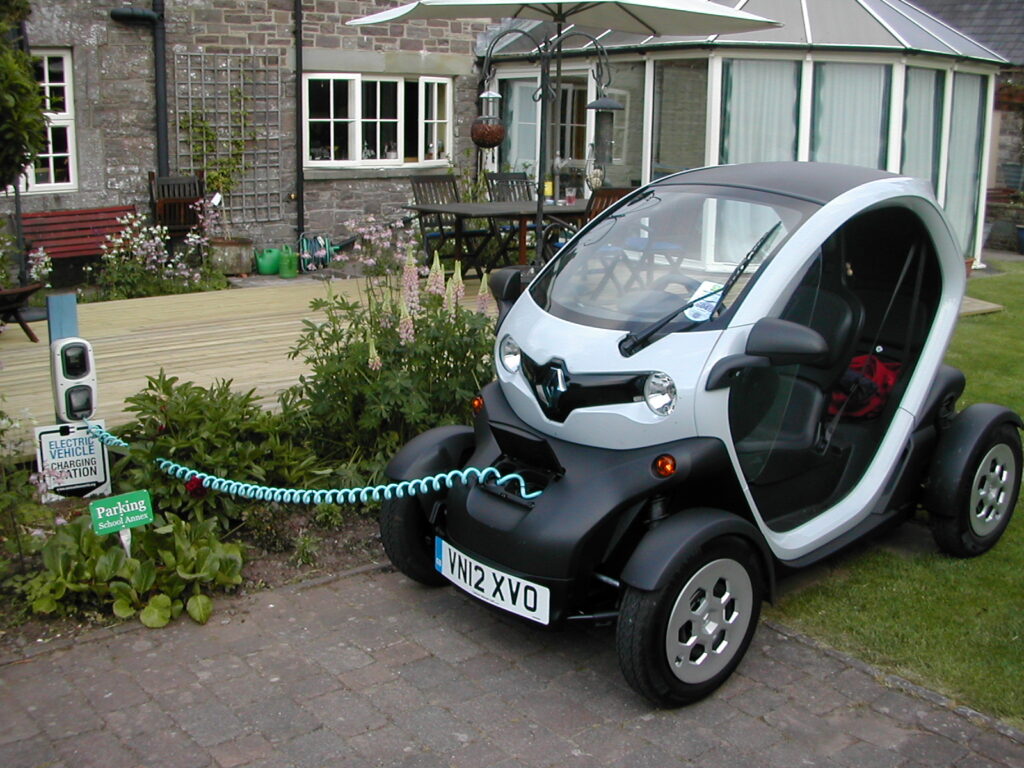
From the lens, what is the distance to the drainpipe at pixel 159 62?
1208cm

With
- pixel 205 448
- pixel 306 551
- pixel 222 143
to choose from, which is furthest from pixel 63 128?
pixel 306 551

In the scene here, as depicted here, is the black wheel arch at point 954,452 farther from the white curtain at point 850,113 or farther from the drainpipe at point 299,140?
the drainpipe at point 299,140

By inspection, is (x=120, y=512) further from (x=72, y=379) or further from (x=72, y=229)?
(x=72, y=229)

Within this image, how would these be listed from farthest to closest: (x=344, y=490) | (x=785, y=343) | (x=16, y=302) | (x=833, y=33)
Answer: (x=833, y=33) < (x=16, y=302) < (x=344, y=490) < (x=785, y=343)

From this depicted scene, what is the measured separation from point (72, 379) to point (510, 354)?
2.07 m

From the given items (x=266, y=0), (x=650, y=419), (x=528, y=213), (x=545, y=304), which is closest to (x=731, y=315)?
(x=650, y=419)

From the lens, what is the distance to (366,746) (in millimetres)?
3674

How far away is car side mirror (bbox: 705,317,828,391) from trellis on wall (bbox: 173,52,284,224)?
10.1 metres

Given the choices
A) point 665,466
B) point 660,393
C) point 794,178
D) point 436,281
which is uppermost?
point 794,178

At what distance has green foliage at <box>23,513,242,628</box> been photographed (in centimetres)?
455

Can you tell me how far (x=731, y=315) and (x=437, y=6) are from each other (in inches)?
178

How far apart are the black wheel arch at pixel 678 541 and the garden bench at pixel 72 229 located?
9.28 m

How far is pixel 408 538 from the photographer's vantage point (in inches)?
186

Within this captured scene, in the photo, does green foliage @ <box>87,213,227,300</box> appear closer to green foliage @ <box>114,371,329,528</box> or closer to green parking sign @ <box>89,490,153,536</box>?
green foliage @ <box>114,371,329,528</box>
